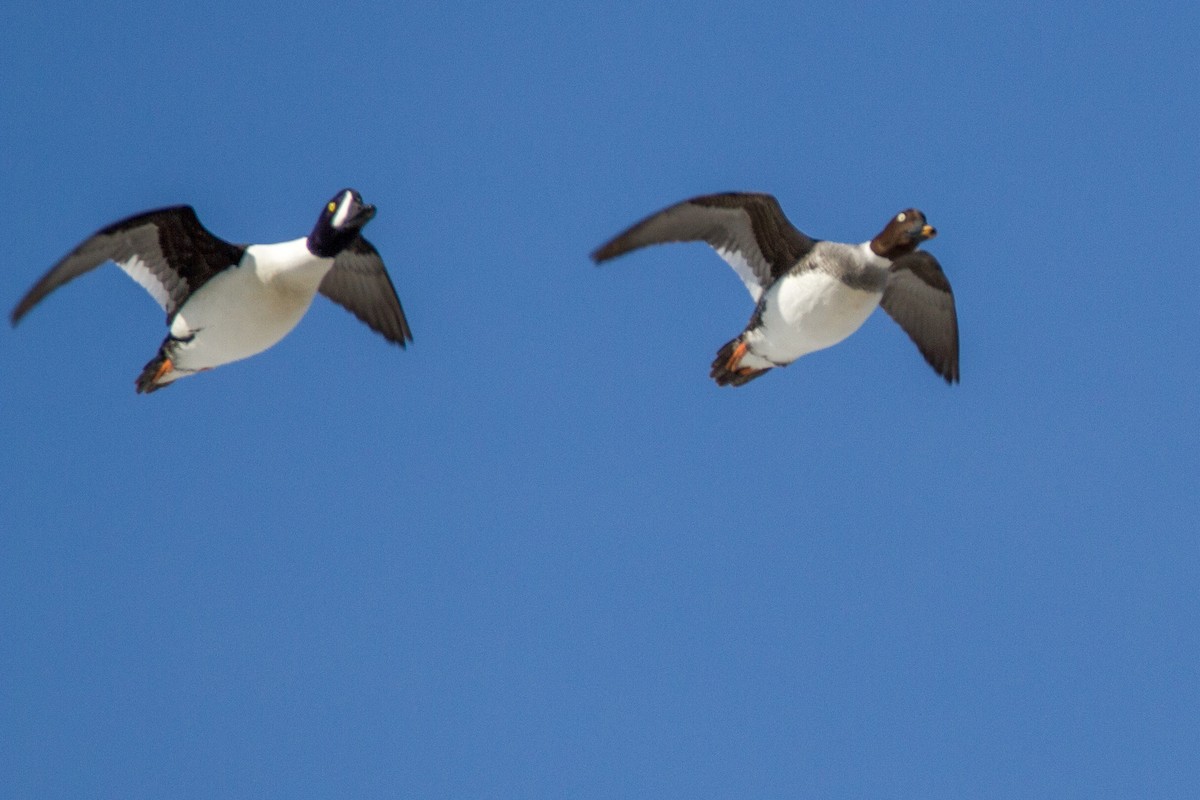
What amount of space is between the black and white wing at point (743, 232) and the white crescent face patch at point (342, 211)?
3.05m

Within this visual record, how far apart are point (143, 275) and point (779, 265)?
6717 millimetres

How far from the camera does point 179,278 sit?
2197 cm

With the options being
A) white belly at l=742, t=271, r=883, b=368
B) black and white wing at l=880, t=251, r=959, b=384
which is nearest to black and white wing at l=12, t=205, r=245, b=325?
white belly at l=742, t=271, r=883, b=368

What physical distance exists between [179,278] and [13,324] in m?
2.93

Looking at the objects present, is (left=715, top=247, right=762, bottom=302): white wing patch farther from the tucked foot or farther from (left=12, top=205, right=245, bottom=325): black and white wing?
the tucked foot

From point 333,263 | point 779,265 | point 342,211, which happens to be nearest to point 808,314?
point 779,265

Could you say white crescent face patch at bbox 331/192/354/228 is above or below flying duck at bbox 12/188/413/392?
above

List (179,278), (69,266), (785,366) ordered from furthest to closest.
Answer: (785,366), (179,278), (69,266)

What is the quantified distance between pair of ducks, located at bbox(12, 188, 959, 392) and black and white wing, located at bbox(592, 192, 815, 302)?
11mm

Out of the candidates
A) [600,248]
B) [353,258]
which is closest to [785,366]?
[600,248]

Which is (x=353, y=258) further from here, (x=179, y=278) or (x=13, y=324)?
(x=13, y=324)

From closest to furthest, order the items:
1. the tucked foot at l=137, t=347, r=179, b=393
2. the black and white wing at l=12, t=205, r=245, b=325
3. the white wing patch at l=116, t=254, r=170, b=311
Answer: the black and white wing at l=12, t=205, r=245, b=325 → the white wing patch at l=116, t=254, r=170, b=311 → the tucked foot at l=137, t=347, r=179, b=393

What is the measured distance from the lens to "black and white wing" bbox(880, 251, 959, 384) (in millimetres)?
24344

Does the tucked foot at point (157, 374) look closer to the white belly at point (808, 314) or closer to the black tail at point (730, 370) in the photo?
the black tail at point (730, 370)
